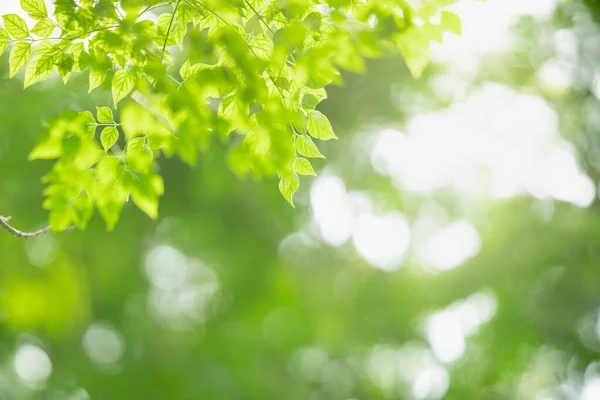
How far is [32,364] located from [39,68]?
8.79 m

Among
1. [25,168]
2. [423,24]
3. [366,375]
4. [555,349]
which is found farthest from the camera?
[366,375]

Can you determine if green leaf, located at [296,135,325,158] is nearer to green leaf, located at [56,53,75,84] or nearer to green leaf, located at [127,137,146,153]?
green leaf, located at [127,137,146,153]

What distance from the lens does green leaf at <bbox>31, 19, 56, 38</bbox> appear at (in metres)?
1.31

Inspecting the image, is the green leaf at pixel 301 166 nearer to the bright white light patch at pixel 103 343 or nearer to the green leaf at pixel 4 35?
the green leaf at pixel 4 35

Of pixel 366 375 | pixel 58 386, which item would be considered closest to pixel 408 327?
pixel 366 375

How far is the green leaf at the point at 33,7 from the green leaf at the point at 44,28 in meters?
0.02

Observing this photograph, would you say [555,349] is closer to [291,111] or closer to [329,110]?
[329,110]

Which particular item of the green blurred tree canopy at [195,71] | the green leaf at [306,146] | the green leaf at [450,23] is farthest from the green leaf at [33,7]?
the green leaf at [450,23]

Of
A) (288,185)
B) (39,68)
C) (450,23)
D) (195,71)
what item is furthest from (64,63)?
(450,23)

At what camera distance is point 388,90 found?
754 centimetres

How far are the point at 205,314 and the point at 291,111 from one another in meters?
7.38

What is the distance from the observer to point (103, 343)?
27.2 ft

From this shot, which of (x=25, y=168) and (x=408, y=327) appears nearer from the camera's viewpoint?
(x=25, y=168)

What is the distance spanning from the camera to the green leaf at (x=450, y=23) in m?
1.17
